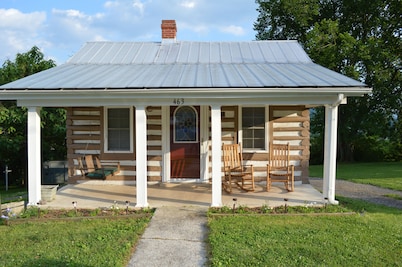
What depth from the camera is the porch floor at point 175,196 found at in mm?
7047

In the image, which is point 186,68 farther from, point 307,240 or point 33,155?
point 307,240

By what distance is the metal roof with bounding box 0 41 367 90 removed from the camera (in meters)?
6.68

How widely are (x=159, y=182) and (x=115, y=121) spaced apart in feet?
6.63

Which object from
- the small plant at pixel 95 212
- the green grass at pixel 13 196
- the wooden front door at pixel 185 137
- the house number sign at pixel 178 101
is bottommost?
the green grass at pixel 13 196

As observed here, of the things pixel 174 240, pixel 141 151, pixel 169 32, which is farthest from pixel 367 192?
pixel 169 32

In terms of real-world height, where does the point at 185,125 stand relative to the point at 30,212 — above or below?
above

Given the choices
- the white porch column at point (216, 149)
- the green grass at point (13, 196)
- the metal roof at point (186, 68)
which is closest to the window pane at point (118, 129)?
the metal roof at point (186, 68)

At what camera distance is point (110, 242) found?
491 cm

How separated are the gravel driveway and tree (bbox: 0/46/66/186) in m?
10.7

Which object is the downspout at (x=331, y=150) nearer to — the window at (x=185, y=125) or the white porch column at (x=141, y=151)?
the window at (x=185, y=125)

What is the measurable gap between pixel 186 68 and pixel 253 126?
233 cm

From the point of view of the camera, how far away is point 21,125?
1384 centimetres

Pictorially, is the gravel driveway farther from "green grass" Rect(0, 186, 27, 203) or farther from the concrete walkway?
"green grass" Rect(0, 186, 27, 203)

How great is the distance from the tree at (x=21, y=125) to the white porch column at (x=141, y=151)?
8.52 metres
